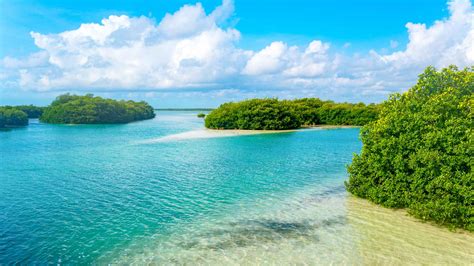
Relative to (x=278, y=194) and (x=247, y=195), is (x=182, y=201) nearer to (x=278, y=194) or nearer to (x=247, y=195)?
(x=247, y=195)

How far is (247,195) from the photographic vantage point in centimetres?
2188

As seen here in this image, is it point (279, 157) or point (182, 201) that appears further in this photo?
point (279, 157)

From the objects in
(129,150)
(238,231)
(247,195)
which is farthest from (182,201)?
(129,150)

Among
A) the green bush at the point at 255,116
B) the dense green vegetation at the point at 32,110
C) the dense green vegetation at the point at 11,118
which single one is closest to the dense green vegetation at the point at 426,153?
the green bush at the point at 255,116

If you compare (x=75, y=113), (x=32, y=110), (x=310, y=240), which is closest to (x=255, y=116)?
(x=310, y=240)

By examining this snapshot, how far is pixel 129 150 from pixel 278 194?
2788cm

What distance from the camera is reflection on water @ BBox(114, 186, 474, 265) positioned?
12891 mm

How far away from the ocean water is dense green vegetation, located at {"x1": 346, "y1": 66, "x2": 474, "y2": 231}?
948mm

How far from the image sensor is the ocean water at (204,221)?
43.5 ft

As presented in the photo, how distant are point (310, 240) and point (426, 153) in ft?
24.6

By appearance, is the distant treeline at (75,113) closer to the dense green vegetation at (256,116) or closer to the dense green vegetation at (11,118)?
the dense green vegetation at (11,118)

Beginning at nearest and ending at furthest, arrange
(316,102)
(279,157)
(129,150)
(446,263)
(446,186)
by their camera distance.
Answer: (446,263)
(446,186)
(279,157)
(129,150)
(316,102)

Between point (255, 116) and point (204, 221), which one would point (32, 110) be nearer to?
point (255, 116)

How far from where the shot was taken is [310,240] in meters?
14.7
